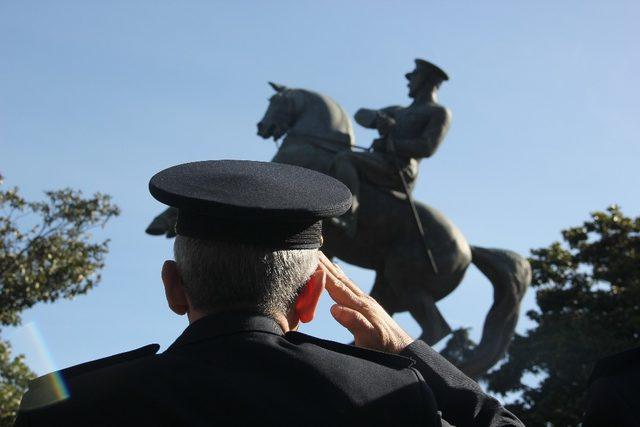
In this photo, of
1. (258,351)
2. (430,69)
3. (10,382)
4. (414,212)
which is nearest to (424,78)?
(430,69)

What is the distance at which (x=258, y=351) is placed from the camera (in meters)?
2.05

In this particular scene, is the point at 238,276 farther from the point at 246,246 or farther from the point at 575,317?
the point at 575,317

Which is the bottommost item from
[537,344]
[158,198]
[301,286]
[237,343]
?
[237,343]

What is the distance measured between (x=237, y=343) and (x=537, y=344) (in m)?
18.7

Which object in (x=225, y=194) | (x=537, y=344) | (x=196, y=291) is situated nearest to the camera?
(x=196, y=291)

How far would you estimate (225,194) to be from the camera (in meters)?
2.23

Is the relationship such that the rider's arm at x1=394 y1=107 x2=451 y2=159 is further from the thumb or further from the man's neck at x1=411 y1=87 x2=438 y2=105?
the thumb

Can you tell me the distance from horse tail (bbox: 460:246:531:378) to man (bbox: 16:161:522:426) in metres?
9.72

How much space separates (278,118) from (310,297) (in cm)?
976

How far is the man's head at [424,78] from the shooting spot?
12023 mm

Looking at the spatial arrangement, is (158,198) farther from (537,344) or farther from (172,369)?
(537,344)

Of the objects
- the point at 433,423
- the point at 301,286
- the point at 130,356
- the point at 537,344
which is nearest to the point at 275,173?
the point at 301,286

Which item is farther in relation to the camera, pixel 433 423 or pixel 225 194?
pixel 225 194

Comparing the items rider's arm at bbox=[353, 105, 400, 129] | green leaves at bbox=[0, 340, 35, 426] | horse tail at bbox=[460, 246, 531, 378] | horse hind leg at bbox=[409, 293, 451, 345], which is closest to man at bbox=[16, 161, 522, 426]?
horse hind leg at bbox=[409, 293, 451, 345]
